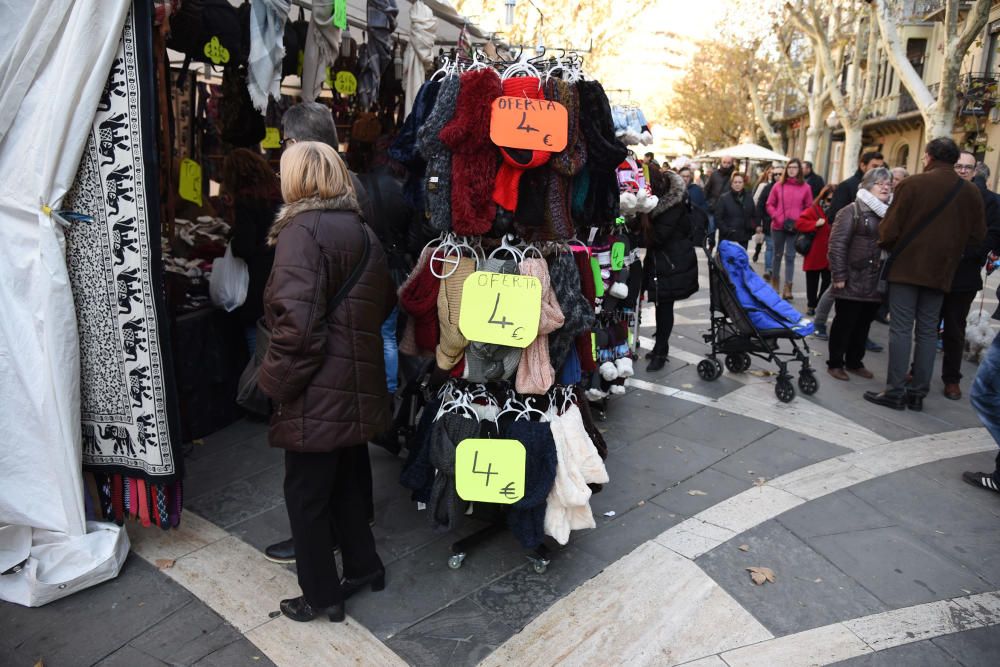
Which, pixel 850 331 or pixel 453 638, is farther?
pixel 850 331

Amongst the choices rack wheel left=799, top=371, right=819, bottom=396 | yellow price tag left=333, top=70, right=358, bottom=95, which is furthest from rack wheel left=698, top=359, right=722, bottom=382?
yellow price tag left=333, top=70, right=358, bottom=95

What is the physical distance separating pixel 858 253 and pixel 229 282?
500cm

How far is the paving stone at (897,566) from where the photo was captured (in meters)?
3.11

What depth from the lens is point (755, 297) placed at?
18.4 feet

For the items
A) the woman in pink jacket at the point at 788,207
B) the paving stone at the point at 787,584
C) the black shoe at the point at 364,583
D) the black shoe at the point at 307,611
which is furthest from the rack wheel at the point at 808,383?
the woman in pink jacket at the point at 788,207

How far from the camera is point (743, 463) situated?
4.43 meters

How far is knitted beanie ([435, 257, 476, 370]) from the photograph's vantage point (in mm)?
3047

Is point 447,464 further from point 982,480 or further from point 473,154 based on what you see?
point 982,480

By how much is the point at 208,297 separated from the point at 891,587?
4347 millimetres

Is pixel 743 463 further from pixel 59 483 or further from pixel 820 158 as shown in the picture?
pixel 820 158

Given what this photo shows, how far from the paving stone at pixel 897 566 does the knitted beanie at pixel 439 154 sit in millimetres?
2451

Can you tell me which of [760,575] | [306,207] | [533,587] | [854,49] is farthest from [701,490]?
[854,49]

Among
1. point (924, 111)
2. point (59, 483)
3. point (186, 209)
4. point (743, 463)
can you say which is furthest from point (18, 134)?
point (924, 111)

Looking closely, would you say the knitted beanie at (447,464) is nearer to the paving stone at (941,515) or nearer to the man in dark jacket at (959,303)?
the paving stone at (941,515)
